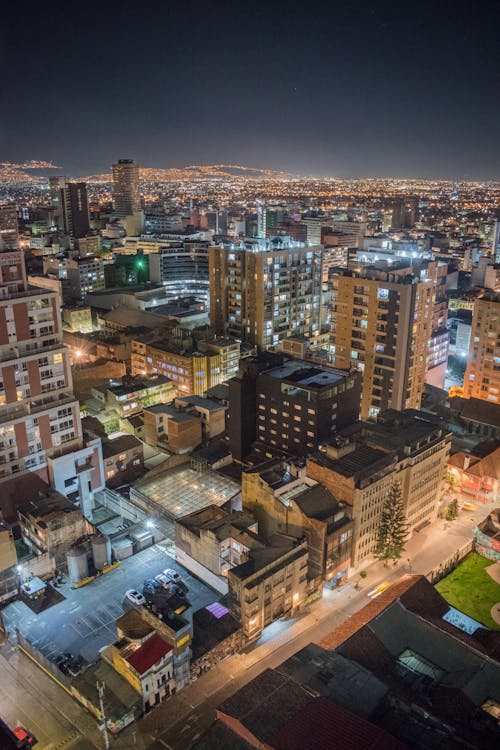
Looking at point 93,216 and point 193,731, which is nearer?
point 193,731

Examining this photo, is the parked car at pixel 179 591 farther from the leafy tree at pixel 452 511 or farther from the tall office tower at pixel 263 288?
the tall office tower at pixel 263 288

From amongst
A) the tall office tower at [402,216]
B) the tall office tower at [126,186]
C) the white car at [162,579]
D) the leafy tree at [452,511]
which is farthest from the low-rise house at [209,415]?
the tall office tower at [402,216]

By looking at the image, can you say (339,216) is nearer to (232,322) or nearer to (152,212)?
(152,212)

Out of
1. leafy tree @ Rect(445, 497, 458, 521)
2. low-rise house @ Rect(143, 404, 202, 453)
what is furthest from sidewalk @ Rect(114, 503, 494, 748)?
low-rise house @ Rect(143, 404, 202, 453)

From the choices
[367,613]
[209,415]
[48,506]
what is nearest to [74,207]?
[209,415]

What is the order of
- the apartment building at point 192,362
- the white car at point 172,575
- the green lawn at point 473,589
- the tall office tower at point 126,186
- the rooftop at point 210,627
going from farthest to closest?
the tall office tower at point 126,186, the apartment building at point 192,362, the green lawn at point 473,589, the white car at point 172,575, the rooftop at point 210,627

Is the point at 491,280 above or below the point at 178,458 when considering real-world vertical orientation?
above

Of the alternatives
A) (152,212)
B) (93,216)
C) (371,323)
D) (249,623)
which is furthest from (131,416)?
(93,216)
